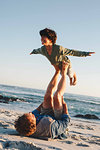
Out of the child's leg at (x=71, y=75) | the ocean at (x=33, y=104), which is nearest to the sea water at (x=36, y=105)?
the ocean at (x=33, y=104)

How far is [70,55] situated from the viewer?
447cm

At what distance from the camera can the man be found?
2969 millimetres

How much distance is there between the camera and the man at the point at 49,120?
2969 mm

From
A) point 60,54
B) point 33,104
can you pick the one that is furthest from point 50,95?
point 33,104

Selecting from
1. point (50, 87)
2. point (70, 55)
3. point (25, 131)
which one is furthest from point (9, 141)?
point (70, 55)

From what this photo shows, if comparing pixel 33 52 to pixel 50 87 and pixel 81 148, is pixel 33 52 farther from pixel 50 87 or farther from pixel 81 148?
pixel 81 148

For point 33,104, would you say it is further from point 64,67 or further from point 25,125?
point 25,125

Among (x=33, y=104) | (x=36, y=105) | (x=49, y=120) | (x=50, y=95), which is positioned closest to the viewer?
(x=49, y=120)

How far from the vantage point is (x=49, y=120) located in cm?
323

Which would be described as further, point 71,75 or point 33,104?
point 33,104

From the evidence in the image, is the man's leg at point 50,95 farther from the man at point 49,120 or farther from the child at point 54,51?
the child at point 54,51

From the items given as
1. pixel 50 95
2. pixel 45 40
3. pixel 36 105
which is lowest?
pixel 36 105

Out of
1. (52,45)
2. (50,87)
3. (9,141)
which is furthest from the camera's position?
(52,45)

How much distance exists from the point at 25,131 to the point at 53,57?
2.01 meters
